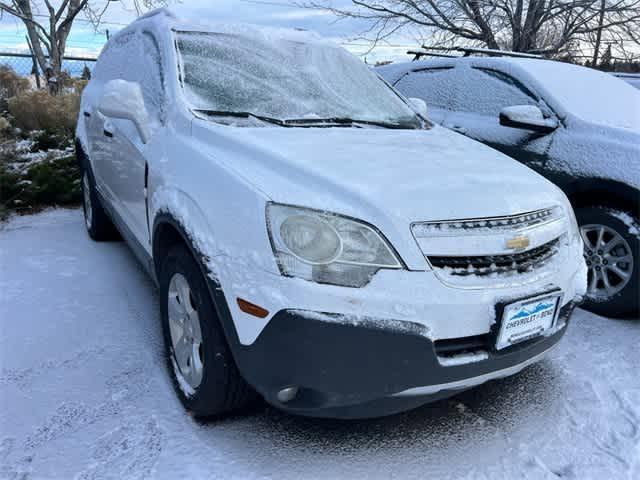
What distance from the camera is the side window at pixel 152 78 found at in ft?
8.38

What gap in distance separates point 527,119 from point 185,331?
2.58m

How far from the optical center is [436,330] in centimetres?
168

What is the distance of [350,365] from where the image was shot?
1648 mm

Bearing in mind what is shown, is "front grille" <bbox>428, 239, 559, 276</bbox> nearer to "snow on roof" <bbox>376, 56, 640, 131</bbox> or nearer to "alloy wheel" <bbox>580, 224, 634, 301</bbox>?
"alloy wheel" <bbox>580, 224, 634, 301</bbox>

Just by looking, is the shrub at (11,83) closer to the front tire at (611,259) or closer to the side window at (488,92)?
the side window at (488,92)

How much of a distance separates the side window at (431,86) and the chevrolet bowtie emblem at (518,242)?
282 centimetres

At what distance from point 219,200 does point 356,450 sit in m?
1.07

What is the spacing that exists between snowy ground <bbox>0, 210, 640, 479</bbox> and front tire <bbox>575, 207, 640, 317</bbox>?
0.26 metres

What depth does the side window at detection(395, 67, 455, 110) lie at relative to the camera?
14.8 ft

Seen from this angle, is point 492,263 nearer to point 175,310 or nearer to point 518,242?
point 518,242

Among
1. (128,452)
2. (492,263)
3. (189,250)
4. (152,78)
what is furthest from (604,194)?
(128,452)

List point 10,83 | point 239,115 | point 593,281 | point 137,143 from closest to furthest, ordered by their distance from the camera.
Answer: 1. point 239,115
2. point 137,143
3. point 593,281
4. point 10,83

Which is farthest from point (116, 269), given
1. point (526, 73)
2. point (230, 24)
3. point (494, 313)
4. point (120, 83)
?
point (526, 73)

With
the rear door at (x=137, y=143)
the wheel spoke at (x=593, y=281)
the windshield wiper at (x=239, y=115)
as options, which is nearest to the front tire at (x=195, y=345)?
the rear door at (x=137, y=143)
